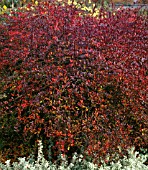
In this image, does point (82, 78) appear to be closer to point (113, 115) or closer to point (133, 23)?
point (113, 115)

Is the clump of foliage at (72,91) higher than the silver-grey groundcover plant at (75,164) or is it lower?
higher

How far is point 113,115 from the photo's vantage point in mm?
3777

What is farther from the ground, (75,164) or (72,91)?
(72,91)

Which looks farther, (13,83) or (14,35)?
(14,35)

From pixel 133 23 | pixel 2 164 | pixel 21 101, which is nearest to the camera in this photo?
pixel 2 164

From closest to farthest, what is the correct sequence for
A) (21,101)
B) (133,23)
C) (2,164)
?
(2,164) → (21,101) → (133,23)

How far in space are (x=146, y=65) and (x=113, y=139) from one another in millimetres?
891

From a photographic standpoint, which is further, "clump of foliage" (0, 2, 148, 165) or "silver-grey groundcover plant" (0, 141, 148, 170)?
"clump of foliage" (0, 2, 148, 165)

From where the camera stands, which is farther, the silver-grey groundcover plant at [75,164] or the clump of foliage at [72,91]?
the clump of foliage at [72,91]

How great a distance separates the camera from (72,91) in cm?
367

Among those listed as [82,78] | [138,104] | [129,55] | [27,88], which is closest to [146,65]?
[129,55]

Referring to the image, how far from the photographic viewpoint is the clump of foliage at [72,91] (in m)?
3.63

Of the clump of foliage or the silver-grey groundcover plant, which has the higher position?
the clump of foliage

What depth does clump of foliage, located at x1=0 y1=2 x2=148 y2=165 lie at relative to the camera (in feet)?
11.9
